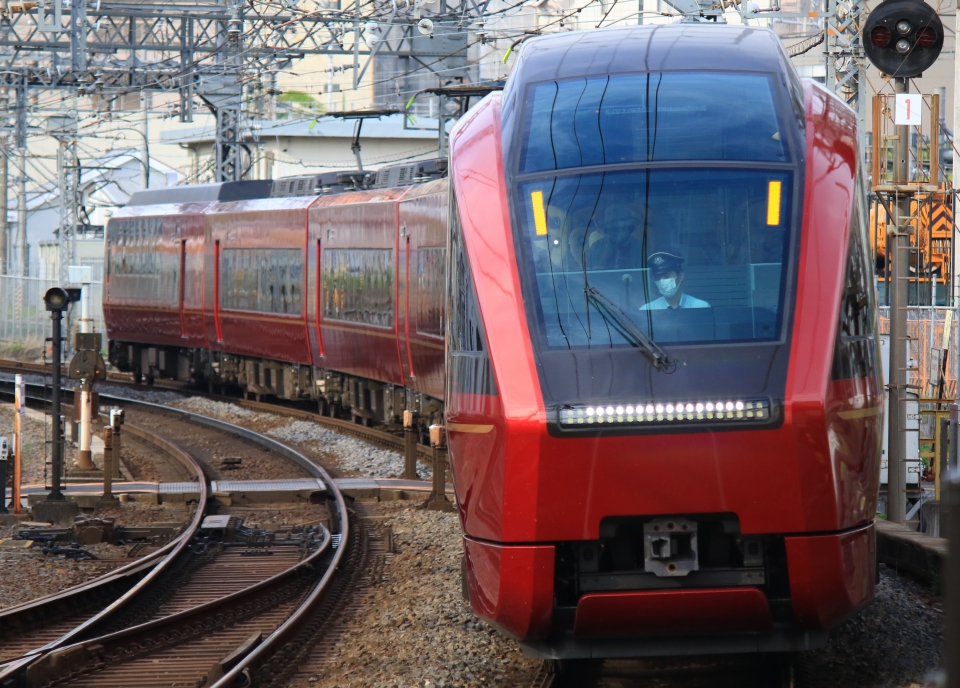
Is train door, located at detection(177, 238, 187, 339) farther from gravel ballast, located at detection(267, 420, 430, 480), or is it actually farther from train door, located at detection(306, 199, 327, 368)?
train door, located at detection(306, 199, 327, 368)

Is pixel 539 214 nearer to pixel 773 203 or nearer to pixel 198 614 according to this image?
pixel 773 203

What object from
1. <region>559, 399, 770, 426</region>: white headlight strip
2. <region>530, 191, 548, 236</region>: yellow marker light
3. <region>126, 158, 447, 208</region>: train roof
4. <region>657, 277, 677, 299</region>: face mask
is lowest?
<region>559, 399, 770, 426</region>: white headlight strip

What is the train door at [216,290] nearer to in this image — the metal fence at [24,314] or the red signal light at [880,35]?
the metal fence at [24,314]

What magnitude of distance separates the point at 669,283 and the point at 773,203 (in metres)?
0.54

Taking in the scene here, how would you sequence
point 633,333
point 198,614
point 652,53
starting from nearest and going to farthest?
point 633,333 < point 652,53 < point 198,614

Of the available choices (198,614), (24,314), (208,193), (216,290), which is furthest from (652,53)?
(24,314)

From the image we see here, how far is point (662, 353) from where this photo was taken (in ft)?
17.3

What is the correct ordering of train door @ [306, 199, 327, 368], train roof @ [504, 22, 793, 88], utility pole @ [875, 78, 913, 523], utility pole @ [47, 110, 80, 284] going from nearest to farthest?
train roof @ [504, 22, 793, 88], utility pole @ [875, 78, 913, 523], train door @ [306, 199, 327, 368], utility pole @ [47, 110, 80, 284]

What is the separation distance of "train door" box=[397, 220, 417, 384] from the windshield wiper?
9283mm

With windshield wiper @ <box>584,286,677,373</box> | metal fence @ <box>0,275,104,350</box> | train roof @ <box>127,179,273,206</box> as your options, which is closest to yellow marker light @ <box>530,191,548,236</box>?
windshield wiper @ <box>584,286,677,373</box>

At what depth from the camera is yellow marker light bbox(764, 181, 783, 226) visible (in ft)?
18.2

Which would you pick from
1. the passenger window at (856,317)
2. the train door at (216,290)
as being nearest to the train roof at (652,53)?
the passenger window at (856,317)

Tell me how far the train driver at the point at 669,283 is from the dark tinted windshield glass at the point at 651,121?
453 millimetres

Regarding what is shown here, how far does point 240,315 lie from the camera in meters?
22.3
